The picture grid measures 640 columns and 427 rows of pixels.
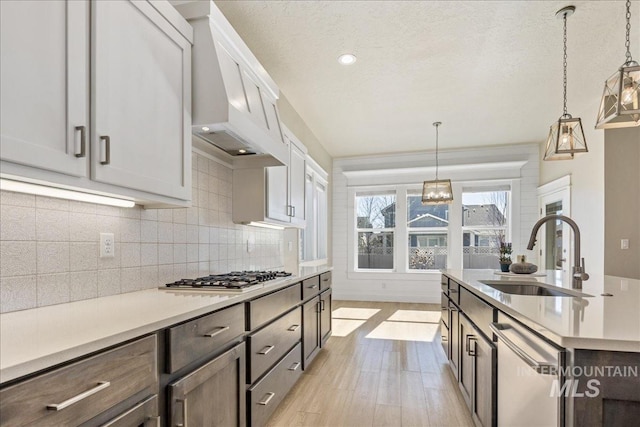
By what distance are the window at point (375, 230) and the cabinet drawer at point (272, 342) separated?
174 inches

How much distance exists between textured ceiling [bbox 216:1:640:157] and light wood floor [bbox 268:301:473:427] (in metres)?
2.81

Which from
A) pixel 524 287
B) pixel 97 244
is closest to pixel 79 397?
pixel 97 244

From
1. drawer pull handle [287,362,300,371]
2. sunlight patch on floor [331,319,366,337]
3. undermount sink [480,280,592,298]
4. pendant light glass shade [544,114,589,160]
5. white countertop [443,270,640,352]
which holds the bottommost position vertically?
sunlight patch on floor [331,319,366,337]

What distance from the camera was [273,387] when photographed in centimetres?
213

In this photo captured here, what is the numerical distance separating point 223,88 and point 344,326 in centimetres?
369

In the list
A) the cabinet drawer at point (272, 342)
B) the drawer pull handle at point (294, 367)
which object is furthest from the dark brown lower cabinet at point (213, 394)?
the drawer pull handle at point (294, 367)

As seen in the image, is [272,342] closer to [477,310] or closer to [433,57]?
[477,310]

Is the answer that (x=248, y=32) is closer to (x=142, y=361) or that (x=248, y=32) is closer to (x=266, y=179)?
(x=266, y=179)

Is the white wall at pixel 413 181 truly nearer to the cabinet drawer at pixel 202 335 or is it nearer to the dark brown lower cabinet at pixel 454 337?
the dark brown lower cabinet at pixel 454 337

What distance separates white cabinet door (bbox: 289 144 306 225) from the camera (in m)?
3.34

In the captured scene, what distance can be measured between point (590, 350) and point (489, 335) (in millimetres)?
796

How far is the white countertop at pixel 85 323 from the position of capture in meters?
0.80

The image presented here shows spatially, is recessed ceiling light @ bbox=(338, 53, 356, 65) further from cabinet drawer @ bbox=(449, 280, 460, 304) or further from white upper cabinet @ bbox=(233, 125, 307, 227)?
cabinet drawer @ bbox=(449, 280, 460, 304)

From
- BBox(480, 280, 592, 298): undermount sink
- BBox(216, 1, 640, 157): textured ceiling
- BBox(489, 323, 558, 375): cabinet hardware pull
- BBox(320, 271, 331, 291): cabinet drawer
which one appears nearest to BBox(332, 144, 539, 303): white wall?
BBox(216, 1, 640, 157): textured ceiling
